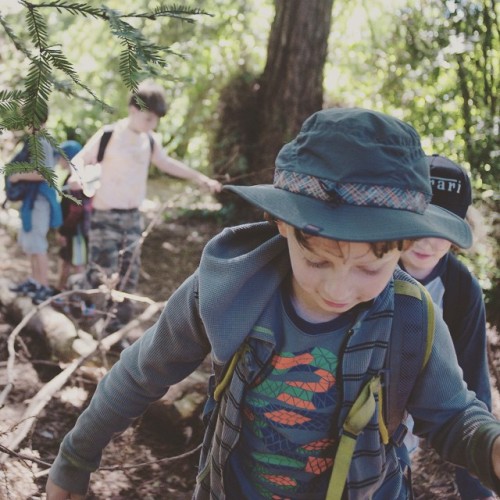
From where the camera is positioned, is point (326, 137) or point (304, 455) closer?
A: point (326, 137)

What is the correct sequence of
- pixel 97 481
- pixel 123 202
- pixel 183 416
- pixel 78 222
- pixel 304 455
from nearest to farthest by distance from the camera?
1. pixel 304 455
2. pixel 97 481
3. pixel 183 416
4. pixel 123 202
5. pixel 78 222

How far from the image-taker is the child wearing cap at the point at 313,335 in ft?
4.00

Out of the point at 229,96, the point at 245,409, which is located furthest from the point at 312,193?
the point at 229,96

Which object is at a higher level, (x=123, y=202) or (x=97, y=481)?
(x=123, y=202)

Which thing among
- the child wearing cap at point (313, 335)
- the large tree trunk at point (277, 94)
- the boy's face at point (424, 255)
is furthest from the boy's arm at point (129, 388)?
the large tree trunk at point (277, 94)

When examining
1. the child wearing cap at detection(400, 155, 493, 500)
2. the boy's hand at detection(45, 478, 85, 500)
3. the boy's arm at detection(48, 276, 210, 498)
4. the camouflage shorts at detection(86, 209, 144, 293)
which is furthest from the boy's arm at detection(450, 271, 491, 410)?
the camouflage shorts at detection(86, 209, 144, 293)

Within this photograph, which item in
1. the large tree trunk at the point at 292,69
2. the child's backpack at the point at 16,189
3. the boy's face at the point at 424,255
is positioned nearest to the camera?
the boy's face at the point at 424,255

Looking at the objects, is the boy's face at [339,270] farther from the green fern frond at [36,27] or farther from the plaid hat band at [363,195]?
the green fern frond at [36,27]

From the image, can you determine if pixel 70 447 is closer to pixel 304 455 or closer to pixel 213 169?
pixel 304 455

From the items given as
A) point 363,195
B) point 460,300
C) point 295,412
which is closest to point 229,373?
point 295,412

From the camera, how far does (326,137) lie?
124cm

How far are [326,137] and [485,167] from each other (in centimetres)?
417

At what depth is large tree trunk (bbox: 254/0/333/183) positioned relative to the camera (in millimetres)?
6559

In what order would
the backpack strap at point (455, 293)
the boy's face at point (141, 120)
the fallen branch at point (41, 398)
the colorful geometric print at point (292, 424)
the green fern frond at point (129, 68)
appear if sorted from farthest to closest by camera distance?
the boy's face at point (141, 120), the fallen branch at point (41, 398), the backpack strap at point (455, 293), the green fern frond at point (129, 68), the colorful geometric print at point (292, 424)
